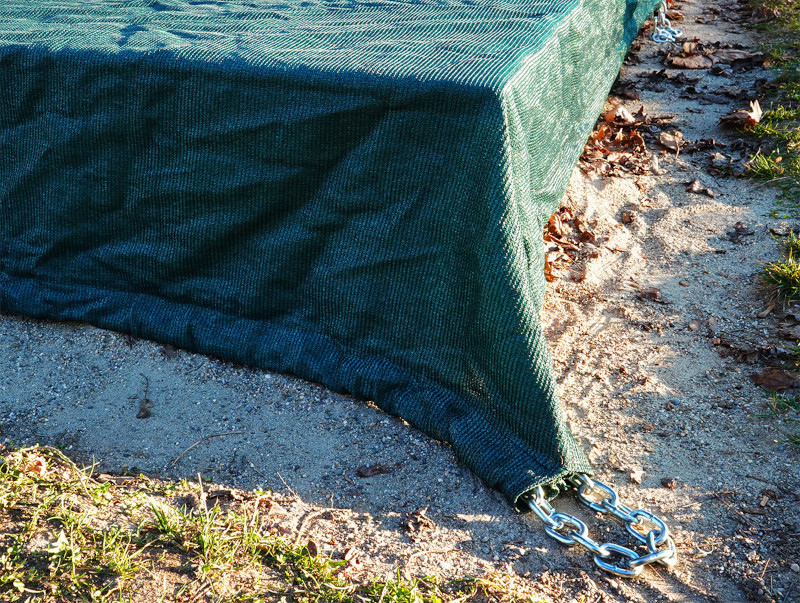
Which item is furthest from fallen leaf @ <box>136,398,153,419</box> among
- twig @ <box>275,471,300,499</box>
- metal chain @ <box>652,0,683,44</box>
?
metal chain @ <box>652,0,683,44</box>

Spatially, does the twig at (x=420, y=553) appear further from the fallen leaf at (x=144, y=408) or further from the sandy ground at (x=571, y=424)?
the fallen leaf at (x=144, y=408)

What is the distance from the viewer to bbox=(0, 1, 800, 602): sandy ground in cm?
204

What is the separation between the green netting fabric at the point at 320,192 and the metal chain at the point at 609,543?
0.10 metres

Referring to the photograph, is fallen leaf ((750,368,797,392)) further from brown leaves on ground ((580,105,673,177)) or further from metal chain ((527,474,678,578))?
brown leaves on ground ((580,105,673,177))

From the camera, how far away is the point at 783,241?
11.8ft

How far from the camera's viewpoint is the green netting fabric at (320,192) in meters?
2.24

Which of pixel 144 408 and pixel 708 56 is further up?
pixel 708 56

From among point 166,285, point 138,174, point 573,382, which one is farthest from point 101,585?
point 573,382

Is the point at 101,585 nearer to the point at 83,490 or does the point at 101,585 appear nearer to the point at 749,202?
the point at 83,490

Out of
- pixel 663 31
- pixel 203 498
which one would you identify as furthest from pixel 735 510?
pixel 663 31

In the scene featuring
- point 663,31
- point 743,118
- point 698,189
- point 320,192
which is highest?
point 320,192

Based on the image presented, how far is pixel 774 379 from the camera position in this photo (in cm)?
275

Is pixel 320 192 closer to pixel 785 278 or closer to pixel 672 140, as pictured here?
pixel 785 278

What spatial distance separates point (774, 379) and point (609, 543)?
1159mm
